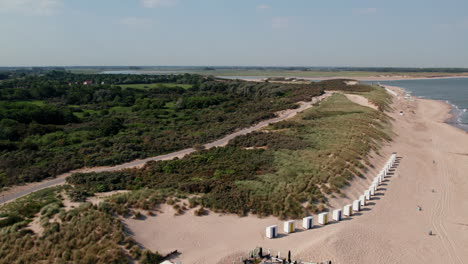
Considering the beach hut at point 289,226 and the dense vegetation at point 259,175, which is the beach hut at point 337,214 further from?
the beach hut at point 289,226

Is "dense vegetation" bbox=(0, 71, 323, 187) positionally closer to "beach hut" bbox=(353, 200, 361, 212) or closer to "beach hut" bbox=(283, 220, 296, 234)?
"beach hut" bbox=(283, 220, 296, 234)

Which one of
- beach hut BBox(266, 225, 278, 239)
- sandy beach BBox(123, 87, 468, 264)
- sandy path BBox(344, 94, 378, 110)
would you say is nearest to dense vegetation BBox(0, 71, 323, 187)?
sandy path BBox(344, 94, 378, 110)

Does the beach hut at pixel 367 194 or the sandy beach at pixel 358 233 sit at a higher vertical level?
the beach hut at pixel 367 194

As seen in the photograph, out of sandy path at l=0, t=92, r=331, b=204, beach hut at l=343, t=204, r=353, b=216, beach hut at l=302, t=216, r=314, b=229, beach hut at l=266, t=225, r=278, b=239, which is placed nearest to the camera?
beach hut at l=266, t=225, r=278, b=239

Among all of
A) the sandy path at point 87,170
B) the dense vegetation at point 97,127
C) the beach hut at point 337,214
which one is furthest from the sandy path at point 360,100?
the beach hut at point 337,214

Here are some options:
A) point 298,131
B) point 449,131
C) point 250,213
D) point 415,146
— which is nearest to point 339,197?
point 250,213

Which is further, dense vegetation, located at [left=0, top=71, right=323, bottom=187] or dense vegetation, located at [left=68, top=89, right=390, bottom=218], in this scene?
dense vegetation, located at [left=0, top=71, right=323, bottom=187]
